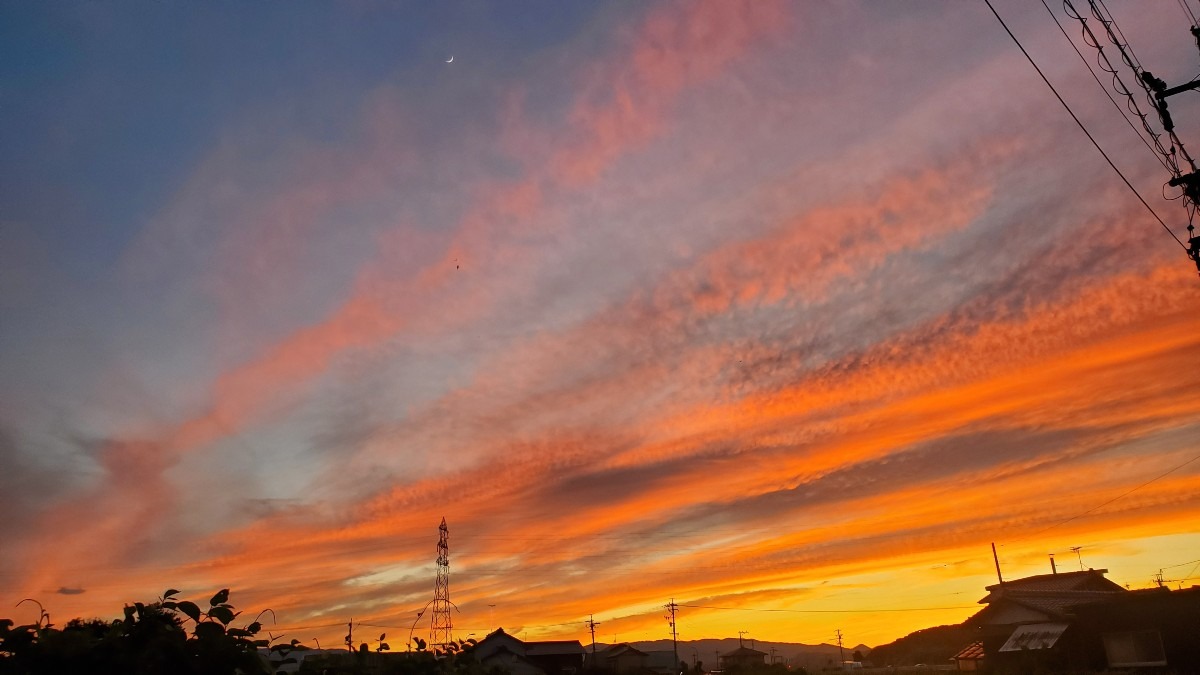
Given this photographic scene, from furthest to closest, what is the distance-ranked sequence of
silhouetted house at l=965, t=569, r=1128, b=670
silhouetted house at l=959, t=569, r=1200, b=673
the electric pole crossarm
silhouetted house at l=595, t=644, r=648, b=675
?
silhouetted house at l=595, t=644, r=648, b=675 → silhouetted house at l=965, t=569, r=1128, b=670 → silhouetted house at l=959, t=569, r=1200, b=673 → the electric pole crossarm

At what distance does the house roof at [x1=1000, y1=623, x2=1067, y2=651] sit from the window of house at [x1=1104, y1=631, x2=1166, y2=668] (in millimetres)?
2457

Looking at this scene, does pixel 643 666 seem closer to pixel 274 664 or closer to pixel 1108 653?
pixel 1108 653

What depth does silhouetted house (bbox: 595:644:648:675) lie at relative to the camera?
103 m

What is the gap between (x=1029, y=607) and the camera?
49.8m

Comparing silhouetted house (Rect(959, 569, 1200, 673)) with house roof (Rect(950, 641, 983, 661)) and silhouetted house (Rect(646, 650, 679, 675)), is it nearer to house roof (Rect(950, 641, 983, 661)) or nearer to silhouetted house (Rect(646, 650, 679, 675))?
house roof (Rect(950, 641, 983, 661))

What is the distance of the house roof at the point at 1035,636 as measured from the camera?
45719 millimetres

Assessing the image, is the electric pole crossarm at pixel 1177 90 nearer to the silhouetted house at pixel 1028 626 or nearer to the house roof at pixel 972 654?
the silhouetted house at pixel 1028 626

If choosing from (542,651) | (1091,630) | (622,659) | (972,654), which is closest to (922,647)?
(622,659)

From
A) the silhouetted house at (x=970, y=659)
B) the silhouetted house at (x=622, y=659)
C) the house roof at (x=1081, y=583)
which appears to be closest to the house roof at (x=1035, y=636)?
the silhouetted house at (x=970, y=659)

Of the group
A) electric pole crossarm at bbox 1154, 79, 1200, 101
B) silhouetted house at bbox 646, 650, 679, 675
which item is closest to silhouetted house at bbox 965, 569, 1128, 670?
electric pole crossarm at bbox 1154, 79, 1200, 101

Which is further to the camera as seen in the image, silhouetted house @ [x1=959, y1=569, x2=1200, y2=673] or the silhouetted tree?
silhouetted house @ [x1=959, y1=569, x2=1200, y2=673]

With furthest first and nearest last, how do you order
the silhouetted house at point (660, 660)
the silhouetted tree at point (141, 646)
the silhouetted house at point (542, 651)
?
1. the silhouetted house at point (660, 660)
2. the silhouetted house at point (542, 651)
3. the silhouetted tree at point (141, 646)

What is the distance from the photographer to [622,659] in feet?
356

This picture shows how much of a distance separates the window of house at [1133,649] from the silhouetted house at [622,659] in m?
64.9
